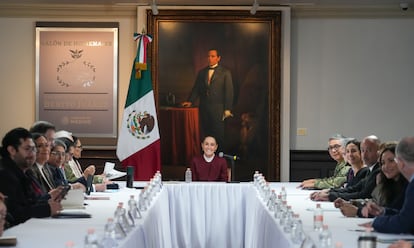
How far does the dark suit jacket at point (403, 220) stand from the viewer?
156 inches

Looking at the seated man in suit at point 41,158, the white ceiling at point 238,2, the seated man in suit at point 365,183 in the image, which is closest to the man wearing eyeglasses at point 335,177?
the seated man in suit at point 365,183

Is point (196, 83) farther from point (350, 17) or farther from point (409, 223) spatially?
point (409, 223)

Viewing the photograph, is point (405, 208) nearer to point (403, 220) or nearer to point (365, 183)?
point (403, 220)

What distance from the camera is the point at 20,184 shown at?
490cm

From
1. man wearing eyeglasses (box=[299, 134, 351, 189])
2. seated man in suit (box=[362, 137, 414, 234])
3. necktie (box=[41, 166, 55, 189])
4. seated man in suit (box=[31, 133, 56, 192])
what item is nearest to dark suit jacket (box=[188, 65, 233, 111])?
man wearing eyeglasses (box=[299, 134, 351, 189])

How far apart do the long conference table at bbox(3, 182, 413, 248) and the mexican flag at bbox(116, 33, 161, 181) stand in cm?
118

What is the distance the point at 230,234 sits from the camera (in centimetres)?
742

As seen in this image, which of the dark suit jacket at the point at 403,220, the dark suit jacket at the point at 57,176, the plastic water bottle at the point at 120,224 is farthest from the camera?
the dark suit jacket at the point at 57,176

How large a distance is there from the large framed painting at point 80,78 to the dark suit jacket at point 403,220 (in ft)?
20.7

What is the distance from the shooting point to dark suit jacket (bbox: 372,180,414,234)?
3955 mm

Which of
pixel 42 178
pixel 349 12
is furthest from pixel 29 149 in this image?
pixel 349 12

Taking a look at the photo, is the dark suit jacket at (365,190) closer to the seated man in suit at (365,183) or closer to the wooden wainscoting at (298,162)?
the seated man in suit at (365,183)

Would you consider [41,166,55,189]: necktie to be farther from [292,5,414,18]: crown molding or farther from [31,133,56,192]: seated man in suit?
[292,5,414,18]: crown molding

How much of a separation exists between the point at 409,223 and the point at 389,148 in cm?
105
